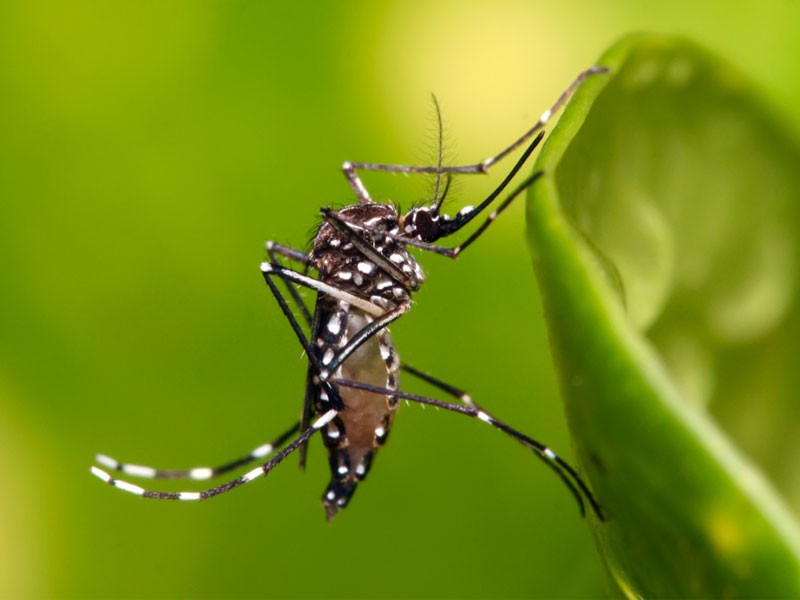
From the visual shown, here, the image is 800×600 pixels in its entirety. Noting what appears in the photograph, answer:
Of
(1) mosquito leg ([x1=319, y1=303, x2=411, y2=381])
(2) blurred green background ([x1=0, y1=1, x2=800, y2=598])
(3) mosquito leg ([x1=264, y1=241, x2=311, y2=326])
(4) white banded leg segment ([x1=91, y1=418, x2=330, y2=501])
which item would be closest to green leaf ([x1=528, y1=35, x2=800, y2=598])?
(2) blurred green background ([x1=0, y1=1, x2=800, y2=598])

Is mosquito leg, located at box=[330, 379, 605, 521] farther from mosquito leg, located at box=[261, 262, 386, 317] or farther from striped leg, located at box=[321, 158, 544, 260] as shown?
striped leg, located at box=[321, 158, 544, 260]

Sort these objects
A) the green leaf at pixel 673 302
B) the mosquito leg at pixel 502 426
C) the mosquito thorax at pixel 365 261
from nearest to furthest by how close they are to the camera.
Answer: the green leaf at pixel 673 302, the mosquito leg at pixel 502 426, the mosquito thorax at pixel 365 261

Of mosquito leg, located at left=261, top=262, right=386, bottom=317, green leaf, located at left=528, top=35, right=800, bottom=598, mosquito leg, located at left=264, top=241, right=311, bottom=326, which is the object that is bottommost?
green leaf, located at left=528, top=35, right=800, bottom=598

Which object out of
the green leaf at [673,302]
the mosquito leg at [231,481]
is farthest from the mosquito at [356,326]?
the green leaf at [673,302]

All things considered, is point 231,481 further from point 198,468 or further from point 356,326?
point 356,326

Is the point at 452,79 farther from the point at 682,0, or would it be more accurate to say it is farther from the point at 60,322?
the point at 60,322

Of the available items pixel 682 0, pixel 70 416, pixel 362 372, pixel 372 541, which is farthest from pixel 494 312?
pixel 70 416

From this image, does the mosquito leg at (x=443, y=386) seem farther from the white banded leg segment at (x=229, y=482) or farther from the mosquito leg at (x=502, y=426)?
the white banded leg segment at (x=229, y=482)

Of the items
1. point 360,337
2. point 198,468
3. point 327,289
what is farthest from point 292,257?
point 198,468
